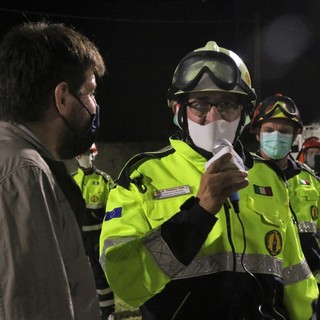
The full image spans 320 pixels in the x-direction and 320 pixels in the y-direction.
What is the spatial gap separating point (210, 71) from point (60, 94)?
0.92 m

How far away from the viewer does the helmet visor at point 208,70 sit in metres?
2.17

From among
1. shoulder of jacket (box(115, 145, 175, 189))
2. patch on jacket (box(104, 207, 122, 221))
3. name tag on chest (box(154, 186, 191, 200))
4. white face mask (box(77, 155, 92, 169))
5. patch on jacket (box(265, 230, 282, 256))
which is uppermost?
shoulder of jacket (box(115, 145, 175, 189))

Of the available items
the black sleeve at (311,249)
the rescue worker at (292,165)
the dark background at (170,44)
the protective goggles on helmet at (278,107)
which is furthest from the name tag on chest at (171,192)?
the dark background at (170,44)

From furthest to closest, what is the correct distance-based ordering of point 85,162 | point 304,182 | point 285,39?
point 285,39 → point 85,162 → point 304,182

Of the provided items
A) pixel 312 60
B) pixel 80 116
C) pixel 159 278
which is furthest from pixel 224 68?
pixel 312 60

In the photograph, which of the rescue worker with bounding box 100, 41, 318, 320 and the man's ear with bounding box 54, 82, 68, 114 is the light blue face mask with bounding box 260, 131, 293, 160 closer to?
the rescue worker with bounding box 100, 41, 318, 320

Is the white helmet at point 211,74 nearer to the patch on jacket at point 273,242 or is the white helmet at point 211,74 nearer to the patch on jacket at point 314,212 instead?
the patch on jacket at point 273,242


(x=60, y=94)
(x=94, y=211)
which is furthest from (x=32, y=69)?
(x=94, y=211)

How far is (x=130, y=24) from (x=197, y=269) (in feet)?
33.5

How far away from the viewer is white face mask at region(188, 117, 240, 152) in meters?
2.11

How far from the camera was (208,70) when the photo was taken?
218cm

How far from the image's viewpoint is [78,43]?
1514 mm

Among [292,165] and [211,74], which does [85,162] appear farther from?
[211,74]

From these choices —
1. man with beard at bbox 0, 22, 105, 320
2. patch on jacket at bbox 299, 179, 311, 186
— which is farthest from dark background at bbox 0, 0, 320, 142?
man with beard at bbox 0, 22, 105, 320
